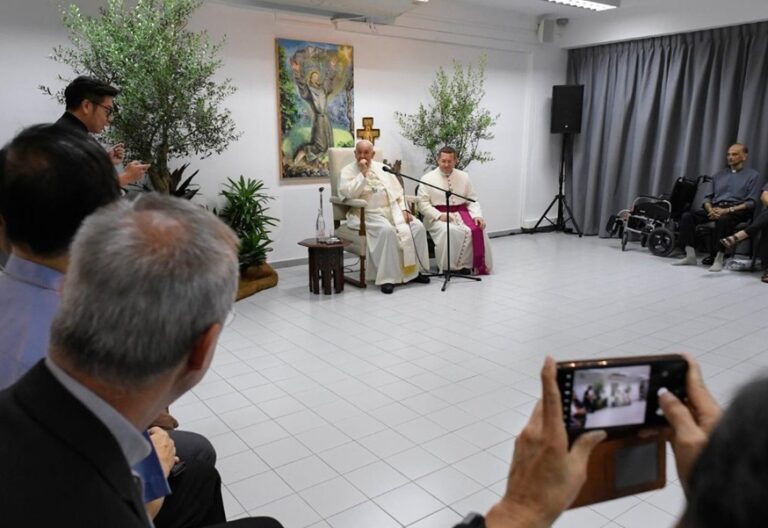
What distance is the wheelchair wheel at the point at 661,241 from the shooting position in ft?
21.3

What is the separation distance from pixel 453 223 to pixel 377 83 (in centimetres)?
196

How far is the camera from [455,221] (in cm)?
579

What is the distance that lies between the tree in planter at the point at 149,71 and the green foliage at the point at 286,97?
47.7 inches

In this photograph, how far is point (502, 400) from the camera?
3.07 meters

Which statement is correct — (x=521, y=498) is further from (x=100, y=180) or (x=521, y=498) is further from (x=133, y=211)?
(x=100, y=180)

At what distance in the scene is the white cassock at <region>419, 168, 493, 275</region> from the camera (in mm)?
5684

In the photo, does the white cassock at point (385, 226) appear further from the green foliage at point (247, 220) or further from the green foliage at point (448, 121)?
the green foliage at point (448, 121)

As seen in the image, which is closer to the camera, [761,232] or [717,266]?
[761,232]

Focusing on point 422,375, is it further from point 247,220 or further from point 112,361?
point 112,361

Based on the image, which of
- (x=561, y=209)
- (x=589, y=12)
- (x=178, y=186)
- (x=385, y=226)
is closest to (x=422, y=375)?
(x=385, y=226)

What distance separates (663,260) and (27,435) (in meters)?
6.80

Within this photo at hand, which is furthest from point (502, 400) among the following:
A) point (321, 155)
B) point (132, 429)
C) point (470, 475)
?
point (321, 155)

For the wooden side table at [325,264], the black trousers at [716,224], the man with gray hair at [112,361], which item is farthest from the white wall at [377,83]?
the man with gray hair at [112,361]

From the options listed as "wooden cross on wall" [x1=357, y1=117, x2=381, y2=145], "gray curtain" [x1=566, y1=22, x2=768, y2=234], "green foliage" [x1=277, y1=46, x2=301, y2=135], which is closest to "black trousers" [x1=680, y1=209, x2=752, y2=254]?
"gray curtain" [x1=566, y1=22, x2=768, y2=234]
